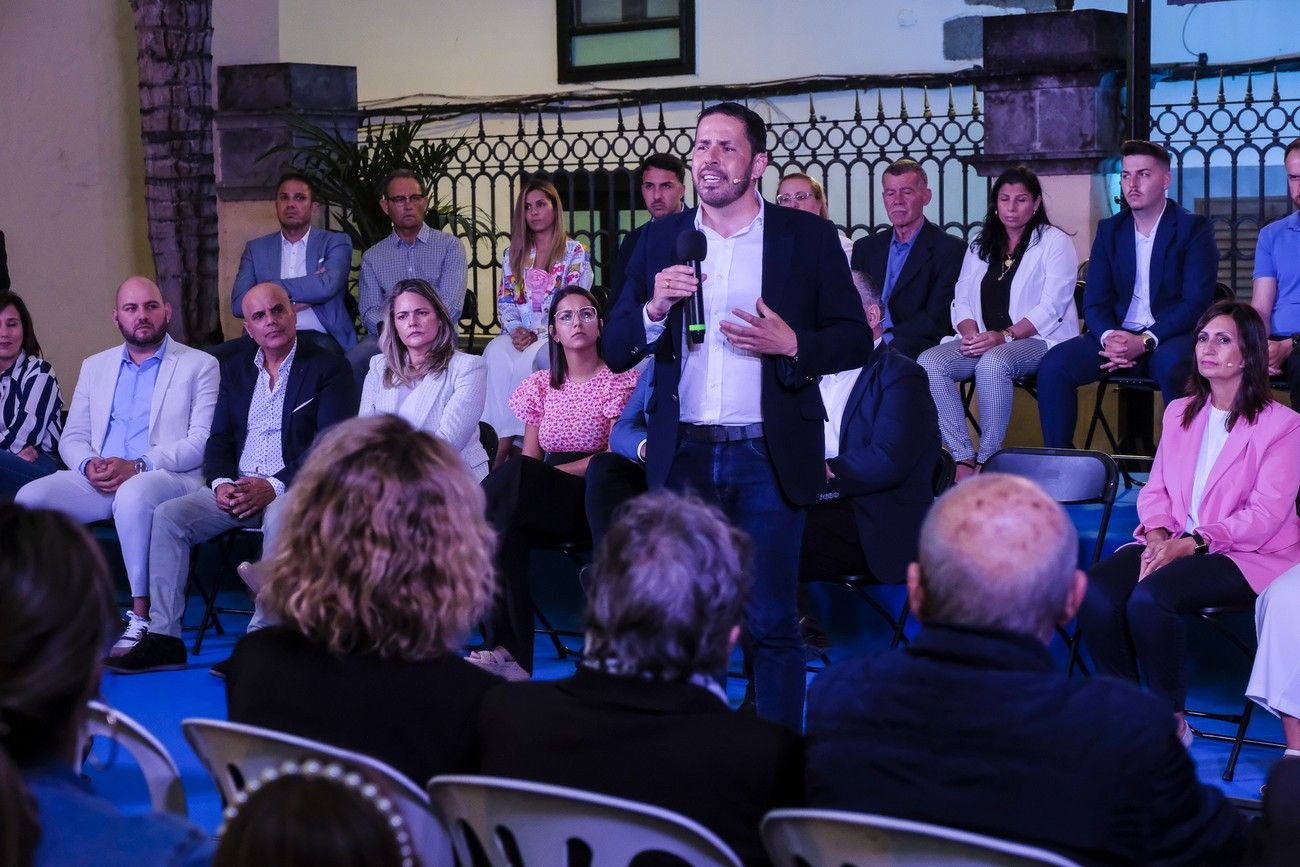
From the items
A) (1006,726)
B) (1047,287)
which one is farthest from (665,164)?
(1006,726)

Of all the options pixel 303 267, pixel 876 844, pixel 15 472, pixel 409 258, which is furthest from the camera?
pixel 303 267

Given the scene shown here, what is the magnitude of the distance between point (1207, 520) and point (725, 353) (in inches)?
62.9

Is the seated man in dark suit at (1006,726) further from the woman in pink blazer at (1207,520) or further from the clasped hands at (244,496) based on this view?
the clasped hands at (244,496)

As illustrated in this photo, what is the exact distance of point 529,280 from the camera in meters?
6.90

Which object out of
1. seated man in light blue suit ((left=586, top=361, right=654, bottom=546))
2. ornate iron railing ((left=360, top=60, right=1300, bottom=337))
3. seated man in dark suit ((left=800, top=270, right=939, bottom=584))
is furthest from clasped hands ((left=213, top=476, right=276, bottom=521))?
ornate iron railing ((left=360, top=60, right=1300, bottom=337))

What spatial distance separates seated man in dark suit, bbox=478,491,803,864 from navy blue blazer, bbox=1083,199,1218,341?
158 inches

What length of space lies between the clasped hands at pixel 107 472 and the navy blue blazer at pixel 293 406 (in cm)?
32

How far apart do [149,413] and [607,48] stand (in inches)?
259

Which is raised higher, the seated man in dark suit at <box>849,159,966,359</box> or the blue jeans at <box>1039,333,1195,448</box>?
the seated man in dark suit at <box>849,159,966,359</box>

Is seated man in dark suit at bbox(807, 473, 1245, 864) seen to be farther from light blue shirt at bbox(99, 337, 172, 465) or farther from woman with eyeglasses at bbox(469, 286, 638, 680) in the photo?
light blue shirt at bbox(99, 337, 172, 465)

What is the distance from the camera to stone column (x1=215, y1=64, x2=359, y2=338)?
28.7 feet

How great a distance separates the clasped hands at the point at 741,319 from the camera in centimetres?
340

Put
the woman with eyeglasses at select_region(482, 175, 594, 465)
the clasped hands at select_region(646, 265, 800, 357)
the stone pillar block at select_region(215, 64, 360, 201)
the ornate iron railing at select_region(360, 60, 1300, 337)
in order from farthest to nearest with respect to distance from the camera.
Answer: the stone pillar block at select_region(215, 64, 360, 201) < the ornate iron railing at select_region(360, 60, 1300, 337) < the woman with eyeglasses at select_region(482, 175, 594, 465) < the clasped hands at select_region(646, 265, 800, 357)

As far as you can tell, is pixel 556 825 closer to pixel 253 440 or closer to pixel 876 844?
pixel 876 844
